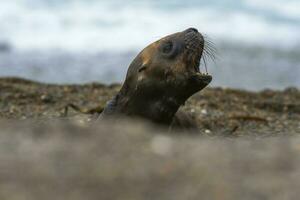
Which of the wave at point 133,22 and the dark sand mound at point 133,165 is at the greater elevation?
the dark sand mound at point 133,165

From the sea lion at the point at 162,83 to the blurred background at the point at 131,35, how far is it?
756 cm

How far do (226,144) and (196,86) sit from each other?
2802mm

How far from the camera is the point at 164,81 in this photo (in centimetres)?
602

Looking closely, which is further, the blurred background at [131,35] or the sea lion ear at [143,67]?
the blurred background at [131,35]

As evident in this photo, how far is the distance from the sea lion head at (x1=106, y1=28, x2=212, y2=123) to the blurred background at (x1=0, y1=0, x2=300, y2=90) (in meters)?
7.56

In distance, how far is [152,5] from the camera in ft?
76.9

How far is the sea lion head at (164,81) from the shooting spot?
19.7ft

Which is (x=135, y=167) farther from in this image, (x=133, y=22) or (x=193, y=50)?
(x=133, y=22)

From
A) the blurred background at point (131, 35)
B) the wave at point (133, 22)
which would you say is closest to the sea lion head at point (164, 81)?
the blurred background at point (131, 35)

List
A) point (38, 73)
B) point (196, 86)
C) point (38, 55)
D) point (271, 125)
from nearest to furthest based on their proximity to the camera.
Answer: point (196, 86), point (271, 125), point (38, 73), point (38, 55)

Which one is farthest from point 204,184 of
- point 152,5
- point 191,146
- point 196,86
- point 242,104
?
point 152,5

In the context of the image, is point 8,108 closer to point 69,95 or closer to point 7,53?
point 69,95

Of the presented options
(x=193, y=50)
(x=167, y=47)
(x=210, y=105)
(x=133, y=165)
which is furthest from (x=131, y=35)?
(x=133, y=165)

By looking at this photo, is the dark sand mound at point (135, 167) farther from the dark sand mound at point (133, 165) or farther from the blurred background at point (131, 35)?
the blurred background at point (131, 35)
